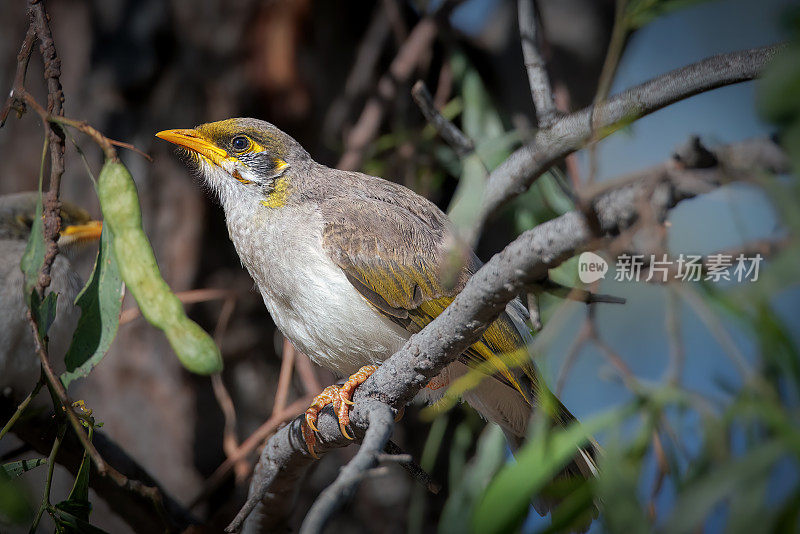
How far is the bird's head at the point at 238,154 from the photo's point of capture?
86.4 inches

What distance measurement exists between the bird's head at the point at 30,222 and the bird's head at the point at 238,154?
0.88m

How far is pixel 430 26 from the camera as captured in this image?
11.3 feet

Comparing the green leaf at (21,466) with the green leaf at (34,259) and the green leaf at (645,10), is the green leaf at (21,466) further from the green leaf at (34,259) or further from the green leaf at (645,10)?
the green leaf at (645,10)

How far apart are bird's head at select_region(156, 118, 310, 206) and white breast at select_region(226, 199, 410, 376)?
0.31 feet

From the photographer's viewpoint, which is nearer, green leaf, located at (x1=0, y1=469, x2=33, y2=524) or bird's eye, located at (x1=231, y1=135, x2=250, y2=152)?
green leaf, located at (x1=0, y1=469, x2=33, y2=524)

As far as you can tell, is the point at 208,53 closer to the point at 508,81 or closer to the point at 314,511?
the point at 508,81

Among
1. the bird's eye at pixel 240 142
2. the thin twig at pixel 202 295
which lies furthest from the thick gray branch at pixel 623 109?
the thin twig at pixel 202 295

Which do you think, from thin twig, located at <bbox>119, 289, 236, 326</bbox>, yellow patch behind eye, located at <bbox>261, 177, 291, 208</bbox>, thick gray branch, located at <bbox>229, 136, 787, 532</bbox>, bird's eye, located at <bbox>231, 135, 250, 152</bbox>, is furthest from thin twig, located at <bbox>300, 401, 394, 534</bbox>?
thin twig, located at <bbox>119, 289, 236, 326</bbox>

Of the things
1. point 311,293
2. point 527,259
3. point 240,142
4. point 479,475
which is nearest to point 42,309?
point 311,293

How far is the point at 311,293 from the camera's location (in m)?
2.04

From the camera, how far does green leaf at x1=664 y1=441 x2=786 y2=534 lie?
0.93 meters

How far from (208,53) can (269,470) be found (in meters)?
2.04

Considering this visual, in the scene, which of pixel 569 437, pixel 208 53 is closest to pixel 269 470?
pixel 569 437

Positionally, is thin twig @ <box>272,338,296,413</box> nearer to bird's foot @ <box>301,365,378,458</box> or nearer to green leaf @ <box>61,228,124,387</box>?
bird's foot @ <box>301,365,378,458</box>
